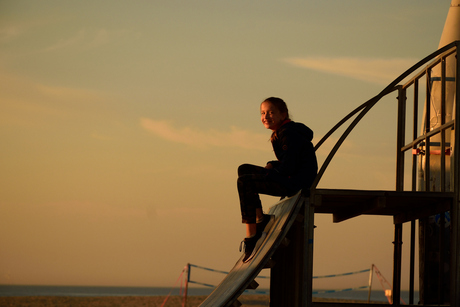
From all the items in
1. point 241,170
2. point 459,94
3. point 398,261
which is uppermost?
point 459,94

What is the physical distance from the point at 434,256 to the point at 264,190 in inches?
378

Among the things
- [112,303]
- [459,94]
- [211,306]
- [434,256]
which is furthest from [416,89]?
[112,303]

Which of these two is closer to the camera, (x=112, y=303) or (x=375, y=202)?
(x=375, y=202)

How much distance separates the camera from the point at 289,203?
9984mm

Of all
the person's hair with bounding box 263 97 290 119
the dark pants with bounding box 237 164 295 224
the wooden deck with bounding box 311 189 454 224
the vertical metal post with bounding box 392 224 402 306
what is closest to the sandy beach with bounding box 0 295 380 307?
the vertical metal post with bounding box 392 224 402 306

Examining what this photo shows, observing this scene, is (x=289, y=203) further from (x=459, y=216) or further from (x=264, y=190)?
(x=459, y=216)

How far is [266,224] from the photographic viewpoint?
33.8ft

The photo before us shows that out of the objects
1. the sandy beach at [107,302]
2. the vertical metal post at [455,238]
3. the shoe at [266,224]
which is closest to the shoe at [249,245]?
the shoe at [266,224]

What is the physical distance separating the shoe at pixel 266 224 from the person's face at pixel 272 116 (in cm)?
138

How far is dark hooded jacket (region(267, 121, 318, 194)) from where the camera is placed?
938 cm

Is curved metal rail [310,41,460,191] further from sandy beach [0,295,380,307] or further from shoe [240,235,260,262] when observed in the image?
sandy beach [0,295,380,307]

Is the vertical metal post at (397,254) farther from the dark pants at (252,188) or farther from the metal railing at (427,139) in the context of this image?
the dark pants at (252,188)

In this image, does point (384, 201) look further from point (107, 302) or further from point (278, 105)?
point (107, 302)

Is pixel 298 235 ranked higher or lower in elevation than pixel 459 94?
lower
